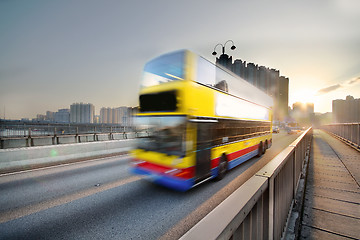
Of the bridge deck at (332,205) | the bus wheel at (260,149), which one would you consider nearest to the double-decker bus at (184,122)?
the bridge deck at (332,205)

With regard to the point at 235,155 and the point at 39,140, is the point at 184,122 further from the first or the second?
the point at 39,140

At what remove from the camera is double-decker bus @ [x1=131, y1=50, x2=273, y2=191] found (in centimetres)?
496


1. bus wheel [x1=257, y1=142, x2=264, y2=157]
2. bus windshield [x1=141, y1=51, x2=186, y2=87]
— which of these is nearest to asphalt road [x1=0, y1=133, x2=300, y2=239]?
bus windshield [x1=141, y1=51, x2=186, y2=87]

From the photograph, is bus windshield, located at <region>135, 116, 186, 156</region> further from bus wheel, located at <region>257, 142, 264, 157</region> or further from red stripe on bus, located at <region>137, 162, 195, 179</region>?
bus wheel, located at <region>257, 142, 264, 157</region>

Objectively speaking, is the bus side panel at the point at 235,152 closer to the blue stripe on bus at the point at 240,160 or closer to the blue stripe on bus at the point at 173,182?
the blue stripe on bus at the point at 240,160

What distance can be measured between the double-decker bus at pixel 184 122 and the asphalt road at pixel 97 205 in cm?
54

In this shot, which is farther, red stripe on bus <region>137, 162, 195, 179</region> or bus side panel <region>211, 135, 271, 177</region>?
bus side panel <region>211, 135, 271, 177</region>

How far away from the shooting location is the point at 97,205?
4270 millimetres

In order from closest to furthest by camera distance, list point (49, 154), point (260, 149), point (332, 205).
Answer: point (332, 205), point (49, 154), point (260, 149)

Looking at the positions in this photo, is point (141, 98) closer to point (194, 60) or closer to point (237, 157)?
point (194, 60)

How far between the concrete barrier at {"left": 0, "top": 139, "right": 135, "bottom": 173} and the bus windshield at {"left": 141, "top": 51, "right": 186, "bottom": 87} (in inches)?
162

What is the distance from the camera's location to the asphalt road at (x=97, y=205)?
3289 millimetres

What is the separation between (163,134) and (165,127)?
236 millimetres

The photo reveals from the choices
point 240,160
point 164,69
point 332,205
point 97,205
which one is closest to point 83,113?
point 164,69
